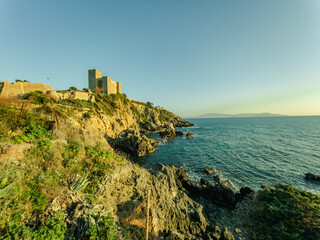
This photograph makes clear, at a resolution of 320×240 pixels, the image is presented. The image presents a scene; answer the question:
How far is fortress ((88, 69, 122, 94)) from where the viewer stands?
49406 millimetres

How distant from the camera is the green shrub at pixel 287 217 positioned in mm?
6935

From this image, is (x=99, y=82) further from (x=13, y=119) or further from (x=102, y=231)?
(x=102, y=231)

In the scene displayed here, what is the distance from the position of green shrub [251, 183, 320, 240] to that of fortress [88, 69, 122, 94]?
176ft

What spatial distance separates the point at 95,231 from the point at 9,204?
2.64 meters

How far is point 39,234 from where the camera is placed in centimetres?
313

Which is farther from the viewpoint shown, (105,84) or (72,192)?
→ (105,84)

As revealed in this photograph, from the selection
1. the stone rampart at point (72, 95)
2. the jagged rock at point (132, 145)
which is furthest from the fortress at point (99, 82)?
the jagged rock at point (132, 145)

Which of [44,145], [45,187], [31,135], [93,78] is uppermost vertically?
[93,78]

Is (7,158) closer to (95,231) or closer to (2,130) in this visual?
(2,130)

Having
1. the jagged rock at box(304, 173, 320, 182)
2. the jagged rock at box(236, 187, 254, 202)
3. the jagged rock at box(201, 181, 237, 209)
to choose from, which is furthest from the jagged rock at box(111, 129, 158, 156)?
the jagged rock at box(304, 173, 320, 182)

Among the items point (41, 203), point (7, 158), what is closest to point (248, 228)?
point (41, 203)

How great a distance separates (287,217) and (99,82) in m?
60.0

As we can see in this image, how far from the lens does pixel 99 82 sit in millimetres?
51375

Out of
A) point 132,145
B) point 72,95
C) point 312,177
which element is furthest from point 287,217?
point 72,95
